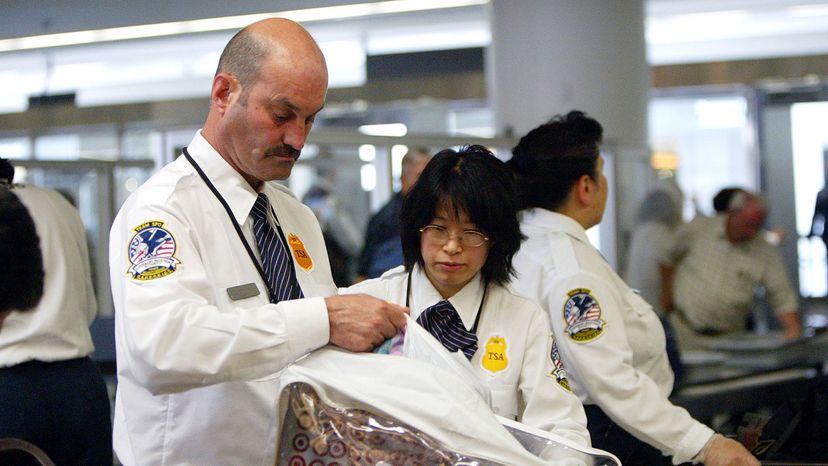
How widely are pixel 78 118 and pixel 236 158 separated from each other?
8936 millimetres

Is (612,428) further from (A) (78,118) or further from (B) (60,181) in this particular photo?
(A) (78,118)

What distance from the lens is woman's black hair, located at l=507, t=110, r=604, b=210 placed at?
2.47 meters

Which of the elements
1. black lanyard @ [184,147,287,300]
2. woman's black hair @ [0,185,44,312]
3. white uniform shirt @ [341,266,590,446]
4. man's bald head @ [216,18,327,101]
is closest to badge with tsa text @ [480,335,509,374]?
white uniform shirt @ [341,266,590,446]

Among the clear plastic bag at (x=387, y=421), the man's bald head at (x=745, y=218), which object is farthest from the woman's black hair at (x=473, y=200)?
the man's bald head at (x=745, y=218)

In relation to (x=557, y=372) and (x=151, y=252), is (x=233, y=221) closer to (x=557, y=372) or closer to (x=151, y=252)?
(x=151, y=252)

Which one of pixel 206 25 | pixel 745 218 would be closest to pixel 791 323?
pixel 745 218

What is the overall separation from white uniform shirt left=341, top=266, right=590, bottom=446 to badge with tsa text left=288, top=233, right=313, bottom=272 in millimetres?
224

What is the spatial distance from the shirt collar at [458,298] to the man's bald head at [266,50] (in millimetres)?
478

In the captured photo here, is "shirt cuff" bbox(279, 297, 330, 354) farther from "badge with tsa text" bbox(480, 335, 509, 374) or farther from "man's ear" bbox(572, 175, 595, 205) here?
"man's ear" bbox(572, 175, 595, 205)

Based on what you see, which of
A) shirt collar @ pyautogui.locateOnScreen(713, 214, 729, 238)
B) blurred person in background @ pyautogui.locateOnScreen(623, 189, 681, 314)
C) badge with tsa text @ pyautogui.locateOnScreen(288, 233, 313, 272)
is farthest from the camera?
blurred person in background @ pyautogui.locateOnScreen(623, 189, 681, 314)

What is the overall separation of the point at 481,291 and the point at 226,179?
0.54 m

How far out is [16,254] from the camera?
2.55 meters

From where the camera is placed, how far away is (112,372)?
431cm

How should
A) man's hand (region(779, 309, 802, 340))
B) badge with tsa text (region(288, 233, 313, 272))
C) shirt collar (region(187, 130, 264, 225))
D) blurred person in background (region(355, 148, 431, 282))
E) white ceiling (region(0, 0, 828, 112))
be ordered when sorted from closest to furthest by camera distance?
shirt collar (region(187, 130, 264, 225)) → badge with tsa text (region(288, 233, 313, 272)) → blurred person in background (region(355, 148, 431, 282)) → man's hand (region(779, 309, 802, 340)) → white ceiling (region(0, 0, 828, 112))
